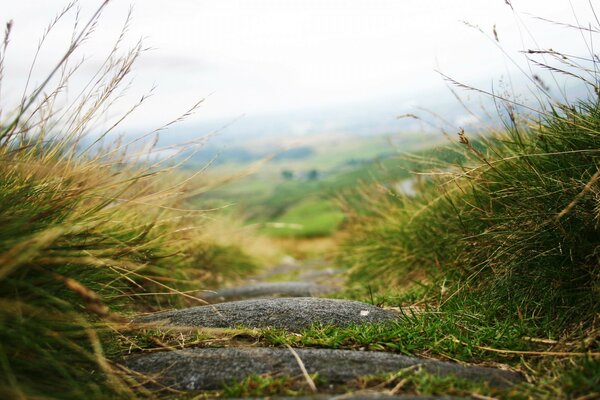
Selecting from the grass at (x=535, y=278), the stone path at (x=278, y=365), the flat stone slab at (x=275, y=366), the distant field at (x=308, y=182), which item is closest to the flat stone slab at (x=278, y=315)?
the stone path at (x=278, y=365)

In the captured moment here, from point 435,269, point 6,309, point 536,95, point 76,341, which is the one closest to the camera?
point 6,309

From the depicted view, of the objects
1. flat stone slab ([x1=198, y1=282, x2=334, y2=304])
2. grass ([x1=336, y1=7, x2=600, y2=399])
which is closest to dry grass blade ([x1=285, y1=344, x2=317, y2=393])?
grass ([x1=336, y1=7, x2=600, y2=399])

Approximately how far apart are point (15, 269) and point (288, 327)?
45.0 inches

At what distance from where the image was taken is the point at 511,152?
2.93 meters

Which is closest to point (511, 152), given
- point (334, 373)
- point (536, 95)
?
point (536, 95)

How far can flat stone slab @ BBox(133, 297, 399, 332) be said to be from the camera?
241cm

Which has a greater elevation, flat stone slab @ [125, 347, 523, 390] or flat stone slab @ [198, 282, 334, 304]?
flat stone slab @ [125, 347, 523, 390]

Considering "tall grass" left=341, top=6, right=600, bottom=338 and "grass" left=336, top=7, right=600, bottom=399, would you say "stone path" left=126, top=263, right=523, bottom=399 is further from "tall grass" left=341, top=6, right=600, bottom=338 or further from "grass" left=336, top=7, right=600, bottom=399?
"tall grass" left=341, top=6, right=600, bottom=338

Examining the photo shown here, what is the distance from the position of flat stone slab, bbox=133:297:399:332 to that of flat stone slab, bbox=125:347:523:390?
365 mm

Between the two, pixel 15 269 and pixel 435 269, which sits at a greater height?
pixel 15 269

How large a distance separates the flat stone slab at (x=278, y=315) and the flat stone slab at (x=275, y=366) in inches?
14.4

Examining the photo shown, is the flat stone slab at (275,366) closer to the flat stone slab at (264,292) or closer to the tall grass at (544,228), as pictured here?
the tall grass at (544,228)

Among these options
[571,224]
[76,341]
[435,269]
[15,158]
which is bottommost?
→ [435,269]

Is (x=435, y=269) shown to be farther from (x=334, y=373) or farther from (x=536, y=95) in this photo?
(x=334, y=373)
